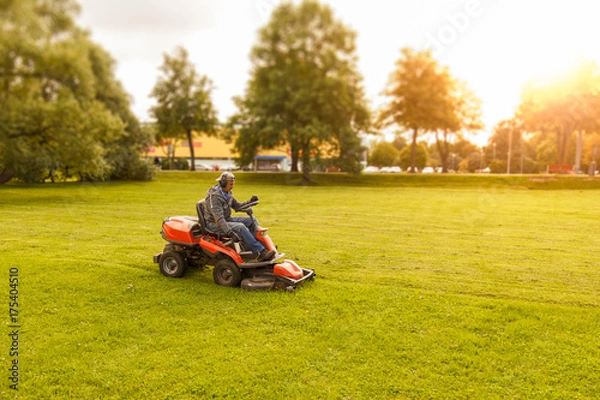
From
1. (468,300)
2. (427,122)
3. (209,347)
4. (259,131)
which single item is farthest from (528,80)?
(209,347)

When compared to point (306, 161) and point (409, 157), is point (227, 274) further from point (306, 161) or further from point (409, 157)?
point (409, 157)

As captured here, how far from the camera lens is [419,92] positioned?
166 ft

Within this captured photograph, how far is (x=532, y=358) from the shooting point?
599 centimetres

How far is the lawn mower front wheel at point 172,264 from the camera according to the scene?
888cm

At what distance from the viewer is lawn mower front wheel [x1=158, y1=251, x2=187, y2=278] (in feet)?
29.1

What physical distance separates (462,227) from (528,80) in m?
50.1

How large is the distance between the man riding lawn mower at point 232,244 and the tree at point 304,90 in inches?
1261

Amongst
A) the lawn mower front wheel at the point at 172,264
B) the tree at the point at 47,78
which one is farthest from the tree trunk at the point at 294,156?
the tree at the point at 47,78

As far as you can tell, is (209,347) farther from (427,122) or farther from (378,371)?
(427,122)

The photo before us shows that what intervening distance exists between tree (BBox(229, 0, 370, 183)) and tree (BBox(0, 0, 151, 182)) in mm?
35282

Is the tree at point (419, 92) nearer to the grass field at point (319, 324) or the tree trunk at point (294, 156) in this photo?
the tree trunk at point (294, 156)

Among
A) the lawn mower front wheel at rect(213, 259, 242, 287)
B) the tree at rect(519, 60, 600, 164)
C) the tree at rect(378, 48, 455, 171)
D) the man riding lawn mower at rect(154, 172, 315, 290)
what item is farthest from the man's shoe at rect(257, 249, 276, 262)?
the tree at rect(519, 60, 600, 164)

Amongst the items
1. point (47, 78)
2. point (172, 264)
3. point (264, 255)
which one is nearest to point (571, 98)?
point (264, 255)

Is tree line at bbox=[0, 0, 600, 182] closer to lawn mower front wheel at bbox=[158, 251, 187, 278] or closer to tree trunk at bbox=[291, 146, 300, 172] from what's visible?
tree trunk at bbox=[291, 146, 300, 172]
